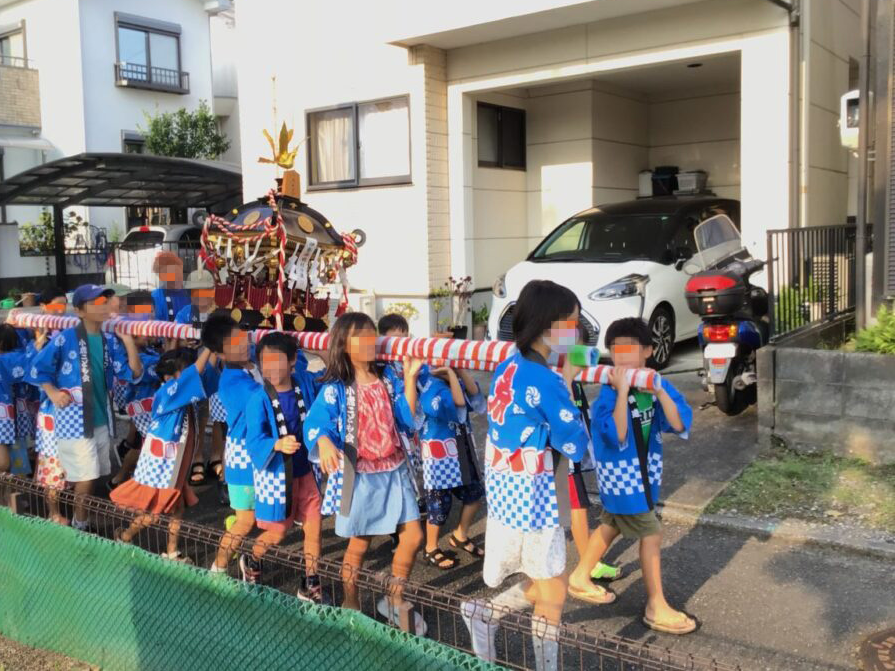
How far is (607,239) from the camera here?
953cm

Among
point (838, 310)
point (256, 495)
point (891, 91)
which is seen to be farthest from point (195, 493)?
point (891, 91)

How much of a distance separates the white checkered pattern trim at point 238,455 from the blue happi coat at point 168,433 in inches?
26.0

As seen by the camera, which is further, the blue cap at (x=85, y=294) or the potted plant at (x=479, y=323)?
the potted plant at (x=479, y=323)

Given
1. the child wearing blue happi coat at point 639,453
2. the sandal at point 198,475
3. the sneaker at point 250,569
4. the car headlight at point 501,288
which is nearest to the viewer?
the child wearing blue happi coat at point 639,453

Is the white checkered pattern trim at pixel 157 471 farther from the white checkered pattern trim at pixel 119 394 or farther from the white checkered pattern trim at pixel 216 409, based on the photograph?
the white checkered pattern trim at pixel 119 394

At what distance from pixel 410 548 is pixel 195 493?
300 centimetres

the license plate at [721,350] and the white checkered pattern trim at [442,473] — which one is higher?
the license plate at [721,350]

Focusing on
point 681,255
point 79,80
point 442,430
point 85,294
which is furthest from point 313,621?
point 79,80

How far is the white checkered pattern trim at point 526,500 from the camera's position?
3.22 m

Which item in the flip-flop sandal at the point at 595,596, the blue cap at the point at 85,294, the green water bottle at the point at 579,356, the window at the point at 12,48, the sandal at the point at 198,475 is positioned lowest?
the flip-flop sandal at the point at 595,596

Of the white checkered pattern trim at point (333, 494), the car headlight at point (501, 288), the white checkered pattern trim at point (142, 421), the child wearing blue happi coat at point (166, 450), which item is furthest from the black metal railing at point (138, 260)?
the white checkered pattern trim at point (333, 494)

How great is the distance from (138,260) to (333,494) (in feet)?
48.3

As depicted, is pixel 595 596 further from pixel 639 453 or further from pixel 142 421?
pixel 142 421

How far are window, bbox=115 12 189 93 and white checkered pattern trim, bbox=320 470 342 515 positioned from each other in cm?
2317
